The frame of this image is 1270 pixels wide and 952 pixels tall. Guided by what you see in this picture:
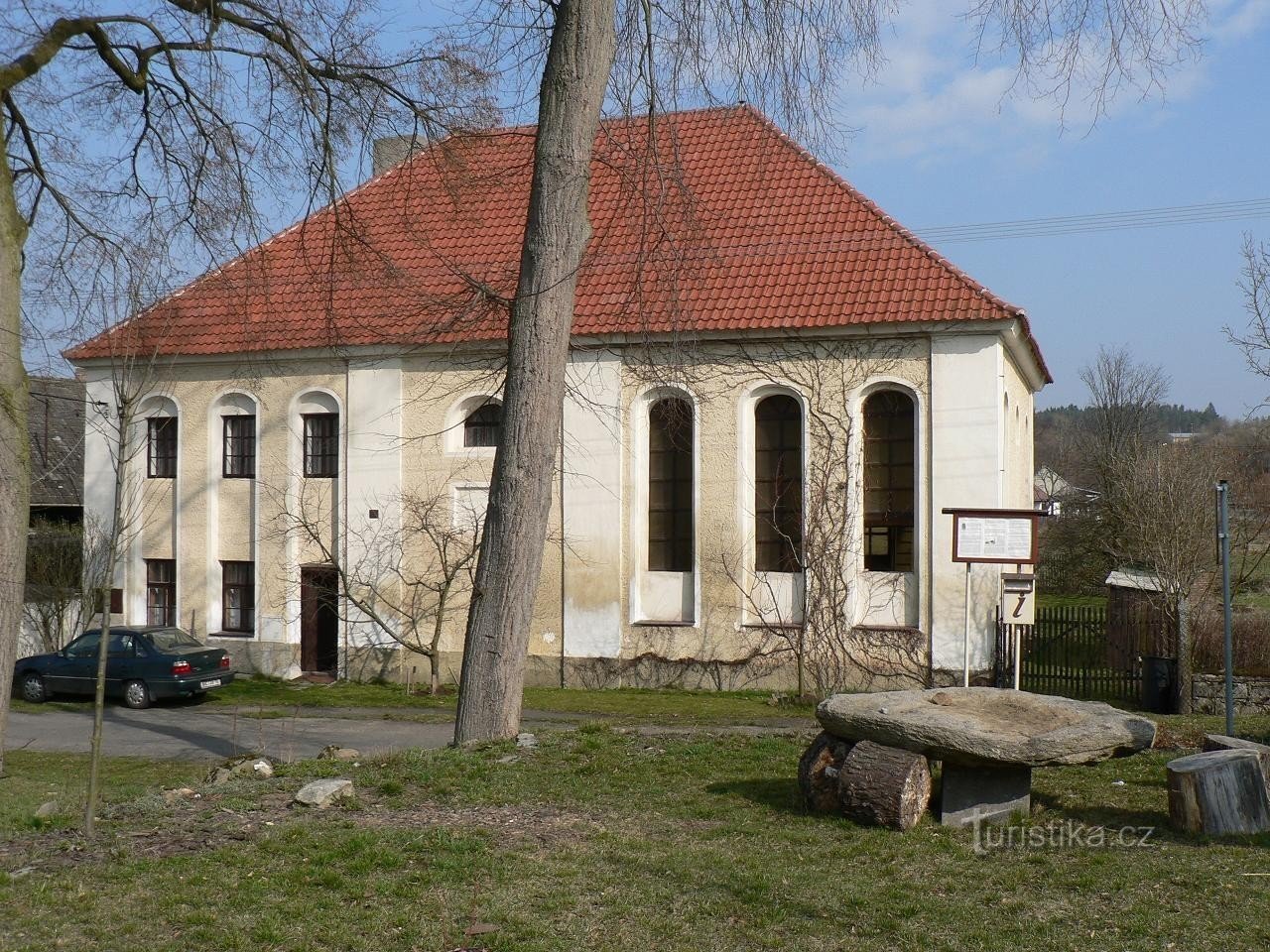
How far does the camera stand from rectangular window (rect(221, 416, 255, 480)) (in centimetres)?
2398

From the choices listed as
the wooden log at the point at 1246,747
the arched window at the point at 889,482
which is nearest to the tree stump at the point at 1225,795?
the wooden log at the point at 1246,747

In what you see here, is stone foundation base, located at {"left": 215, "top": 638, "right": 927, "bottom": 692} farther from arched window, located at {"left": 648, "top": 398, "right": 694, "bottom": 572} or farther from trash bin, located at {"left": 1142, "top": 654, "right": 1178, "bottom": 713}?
trash bin, located at {"left": 1142, "top": 654, "right": 1178, "bottom": 713}

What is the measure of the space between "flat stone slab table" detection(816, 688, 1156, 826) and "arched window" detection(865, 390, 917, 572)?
464 inches

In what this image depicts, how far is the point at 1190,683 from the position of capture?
1808cm

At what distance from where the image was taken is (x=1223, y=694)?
1800 centimetres

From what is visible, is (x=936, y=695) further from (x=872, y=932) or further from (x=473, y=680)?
(x=473, y=680)

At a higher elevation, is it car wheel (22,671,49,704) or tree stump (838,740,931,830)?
tree stump (838,740,931,830)

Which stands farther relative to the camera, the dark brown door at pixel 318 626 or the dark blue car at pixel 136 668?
the dark brown door at pixel 318 626

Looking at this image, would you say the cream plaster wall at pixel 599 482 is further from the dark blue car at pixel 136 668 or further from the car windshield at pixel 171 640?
the dark blue car at pixel 136 668

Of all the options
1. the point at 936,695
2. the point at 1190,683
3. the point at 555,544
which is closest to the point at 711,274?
the point at 555,544

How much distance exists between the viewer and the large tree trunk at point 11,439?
42.6 ft

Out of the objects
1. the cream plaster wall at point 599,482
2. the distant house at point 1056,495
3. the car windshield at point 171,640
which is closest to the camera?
the cream plaster wall at point 599,482

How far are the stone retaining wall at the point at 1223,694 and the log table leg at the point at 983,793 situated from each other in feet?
38.3

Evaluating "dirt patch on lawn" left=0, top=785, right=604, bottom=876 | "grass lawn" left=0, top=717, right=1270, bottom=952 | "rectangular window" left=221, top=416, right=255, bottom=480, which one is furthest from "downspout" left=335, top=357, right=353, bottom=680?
"dirt patch on lawn" left=0, top=785, right=604, bottom=876
